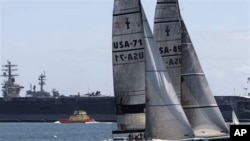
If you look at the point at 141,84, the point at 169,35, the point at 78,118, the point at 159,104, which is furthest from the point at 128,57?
the point at 78,118

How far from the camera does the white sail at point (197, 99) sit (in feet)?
193

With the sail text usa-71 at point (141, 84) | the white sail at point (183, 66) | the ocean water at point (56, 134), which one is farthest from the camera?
the ocean water at point (56, 134)

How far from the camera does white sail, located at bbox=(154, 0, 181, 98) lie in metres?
59.8

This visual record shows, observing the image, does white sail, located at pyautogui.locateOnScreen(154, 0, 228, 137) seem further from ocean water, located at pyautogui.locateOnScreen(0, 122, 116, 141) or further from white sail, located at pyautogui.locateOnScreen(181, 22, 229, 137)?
ocean water, located at pyautogui.locateOnScreen(0, 122, 116, 141)

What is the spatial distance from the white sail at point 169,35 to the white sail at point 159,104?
524 centimetres

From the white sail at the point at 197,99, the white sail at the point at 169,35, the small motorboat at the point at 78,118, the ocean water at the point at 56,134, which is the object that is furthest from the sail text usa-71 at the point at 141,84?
the small motorboat at the point at 78,118

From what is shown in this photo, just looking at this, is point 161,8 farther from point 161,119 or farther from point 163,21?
point 161,119

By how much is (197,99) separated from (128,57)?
7.37m

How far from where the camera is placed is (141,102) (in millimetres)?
54344

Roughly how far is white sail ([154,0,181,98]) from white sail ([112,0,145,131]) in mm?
5762

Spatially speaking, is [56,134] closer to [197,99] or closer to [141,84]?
[197,99]

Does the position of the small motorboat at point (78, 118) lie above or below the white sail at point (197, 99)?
above

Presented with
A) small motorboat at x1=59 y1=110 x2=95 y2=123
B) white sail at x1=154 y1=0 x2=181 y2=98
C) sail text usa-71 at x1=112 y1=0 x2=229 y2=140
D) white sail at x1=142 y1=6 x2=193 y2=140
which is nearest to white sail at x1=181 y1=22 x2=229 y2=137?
white sail at x1=154 y1=0 x2=181 y2=98

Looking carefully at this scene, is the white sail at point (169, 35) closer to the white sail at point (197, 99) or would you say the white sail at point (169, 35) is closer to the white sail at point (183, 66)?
the white sail at point (183, 66)
